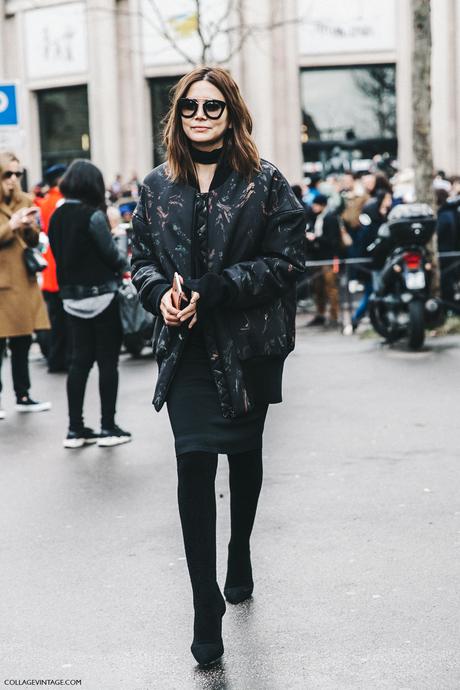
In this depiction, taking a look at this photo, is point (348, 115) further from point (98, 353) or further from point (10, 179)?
point (98, 353)

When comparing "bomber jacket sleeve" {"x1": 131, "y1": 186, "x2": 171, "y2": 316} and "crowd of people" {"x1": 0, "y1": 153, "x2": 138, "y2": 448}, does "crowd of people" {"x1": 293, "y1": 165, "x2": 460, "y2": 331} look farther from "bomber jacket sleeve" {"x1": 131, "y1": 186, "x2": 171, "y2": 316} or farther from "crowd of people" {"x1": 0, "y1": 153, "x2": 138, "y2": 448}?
"bomber jacket sleeve" {"x1": 131, "y1": 186, "x2": 171, "y2": 316}

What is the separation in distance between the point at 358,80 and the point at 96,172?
71.7 feet

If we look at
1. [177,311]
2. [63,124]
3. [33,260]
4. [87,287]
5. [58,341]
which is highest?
[63,124]

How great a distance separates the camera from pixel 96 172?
8.14 metres

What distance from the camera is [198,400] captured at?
4.25 meters

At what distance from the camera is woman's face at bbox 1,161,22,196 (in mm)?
9625

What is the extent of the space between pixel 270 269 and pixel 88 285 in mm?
4029

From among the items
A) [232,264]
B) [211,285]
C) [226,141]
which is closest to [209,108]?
[226,141]

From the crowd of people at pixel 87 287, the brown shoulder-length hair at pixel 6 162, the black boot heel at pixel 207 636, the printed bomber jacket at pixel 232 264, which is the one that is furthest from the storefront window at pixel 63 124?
the black boot heel at pixel 207 636

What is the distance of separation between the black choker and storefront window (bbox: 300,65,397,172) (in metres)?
24.7

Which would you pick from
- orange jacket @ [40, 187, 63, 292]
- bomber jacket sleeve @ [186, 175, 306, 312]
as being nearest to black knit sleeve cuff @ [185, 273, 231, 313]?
bomber jacket sleeve @ [186, 175, 306, 312]

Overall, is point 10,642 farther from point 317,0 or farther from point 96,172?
point 317,0

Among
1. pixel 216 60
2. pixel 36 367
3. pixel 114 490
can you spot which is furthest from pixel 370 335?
pixel 216 60

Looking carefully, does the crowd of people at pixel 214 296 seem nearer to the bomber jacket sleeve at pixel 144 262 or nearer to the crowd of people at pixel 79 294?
the bomber jacket sleeve at pixel 144 262
